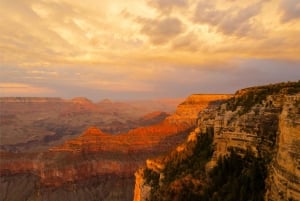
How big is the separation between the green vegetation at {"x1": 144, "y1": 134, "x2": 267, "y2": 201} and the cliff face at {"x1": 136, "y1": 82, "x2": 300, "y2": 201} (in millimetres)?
138

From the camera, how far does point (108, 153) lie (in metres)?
142

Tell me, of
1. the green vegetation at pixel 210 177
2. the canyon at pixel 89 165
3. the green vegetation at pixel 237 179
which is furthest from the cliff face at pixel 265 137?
the canyon at pixel 89 165

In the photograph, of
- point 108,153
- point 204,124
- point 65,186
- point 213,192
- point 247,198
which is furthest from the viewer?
point 108,153

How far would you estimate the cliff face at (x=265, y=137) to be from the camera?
67.2 feet

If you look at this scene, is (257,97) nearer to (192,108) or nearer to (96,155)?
(96,155)

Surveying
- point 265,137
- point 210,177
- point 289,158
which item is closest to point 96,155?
point 210,177

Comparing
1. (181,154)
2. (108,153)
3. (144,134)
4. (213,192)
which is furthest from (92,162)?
(213,192)

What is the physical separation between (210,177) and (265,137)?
9000 mm

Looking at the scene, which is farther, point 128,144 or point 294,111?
point 128,144

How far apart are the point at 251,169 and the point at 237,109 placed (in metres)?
7.99

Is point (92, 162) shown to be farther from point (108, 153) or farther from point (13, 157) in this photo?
point (13, 157)

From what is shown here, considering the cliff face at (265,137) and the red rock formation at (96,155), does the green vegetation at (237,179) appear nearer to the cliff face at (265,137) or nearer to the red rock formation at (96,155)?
the cliff face at (265,137)

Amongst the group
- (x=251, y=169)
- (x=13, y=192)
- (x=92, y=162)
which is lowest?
(x=13, y=192)

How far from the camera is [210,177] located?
35.8 meters
